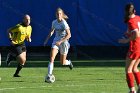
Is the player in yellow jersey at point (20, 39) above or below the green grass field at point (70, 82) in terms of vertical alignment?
above

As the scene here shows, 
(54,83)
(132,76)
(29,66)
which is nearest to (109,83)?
(54,83)

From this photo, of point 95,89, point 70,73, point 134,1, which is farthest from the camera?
point 134,1

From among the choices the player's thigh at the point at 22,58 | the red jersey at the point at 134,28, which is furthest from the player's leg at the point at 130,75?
the player's thigh at the point at 22,58

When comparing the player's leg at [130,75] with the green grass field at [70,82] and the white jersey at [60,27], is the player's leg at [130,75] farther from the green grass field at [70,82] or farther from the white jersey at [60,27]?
the white jersey at [60,27]

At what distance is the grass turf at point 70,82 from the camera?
15179 millimetres

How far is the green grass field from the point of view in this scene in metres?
15.2

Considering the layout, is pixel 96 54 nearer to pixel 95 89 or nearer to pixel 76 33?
pixel 76 33

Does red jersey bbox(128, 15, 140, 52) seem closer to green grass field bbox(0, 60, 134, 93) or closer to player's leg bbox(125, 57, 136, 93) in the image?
player's leg bbox(125, 57, 136, 93)

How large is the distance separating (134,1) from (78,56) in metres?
3.76

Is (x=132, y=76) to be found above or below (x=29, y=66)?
above

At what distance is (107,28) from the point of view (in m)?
29.8

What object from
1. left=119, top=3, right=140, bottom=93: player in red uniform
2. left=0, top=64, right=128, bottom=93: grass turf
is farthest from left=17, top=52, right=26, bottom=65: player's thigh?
left=119, top=3, right=140, bottom=93: player in red uniform

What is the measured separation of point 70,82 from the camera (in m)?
17.4

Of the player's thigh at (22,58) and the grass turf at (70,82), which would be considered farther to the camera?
the player's thigh at (22,58)
